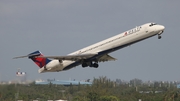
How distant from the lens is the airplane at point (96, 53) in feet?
195

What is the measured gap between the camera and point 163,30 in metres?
59.3

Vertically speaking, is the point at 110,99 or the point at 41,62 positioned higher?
the point at 41,62

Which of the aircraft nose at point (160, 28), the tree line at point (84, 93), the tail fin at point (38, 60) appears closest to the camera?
the aircraft nose at point (160, 28)

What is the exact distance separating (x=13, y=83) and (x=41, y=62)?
7.09 meters

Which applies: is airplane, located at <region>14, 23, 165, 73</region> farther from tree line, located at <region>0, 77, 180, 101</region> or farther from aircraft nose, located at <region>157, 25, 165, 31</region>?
tree line, located at <region>0, 77, 180, 101</region>

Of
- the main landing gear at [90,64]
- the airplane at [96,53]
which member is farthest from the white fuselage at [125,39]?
the main landing gear at [90,64]

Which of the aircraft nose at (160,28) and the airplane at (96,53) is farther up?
the aircraft nose at (160,28)

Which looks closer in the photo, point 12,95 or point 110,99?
point 12,95

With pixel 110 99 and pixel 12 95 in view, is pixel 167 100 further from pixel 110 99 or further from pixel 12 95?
pixel 12 95

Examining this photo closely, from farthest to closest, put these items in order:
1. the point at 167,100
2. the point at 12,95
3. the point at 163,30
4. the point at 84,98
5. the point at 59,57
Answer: the point at 84,98
the point at 167,100
the point at 12,95
the point at 59,57
the point at 163,30

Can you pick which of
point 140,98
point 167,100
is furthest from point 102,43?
point 140,98

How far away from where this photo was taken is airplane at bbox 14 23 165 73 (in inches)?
2341

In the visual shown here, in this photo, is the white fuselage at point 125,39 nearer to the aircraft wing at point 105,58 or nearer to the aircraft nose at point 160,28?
the aircraft nose at point 160,28

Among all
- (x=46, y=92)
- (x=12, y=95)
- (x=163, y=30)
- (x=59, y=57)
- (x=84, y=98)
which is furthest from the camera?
(x=46, y=92)
